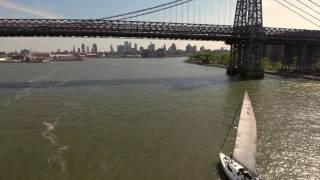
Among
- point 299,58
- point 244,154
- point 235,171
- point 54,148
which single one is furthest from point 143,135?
point 299,58

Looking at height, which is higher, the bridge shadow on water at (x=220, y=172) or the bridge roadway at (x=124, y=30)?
the bridge roadway at (x=124, y=30)

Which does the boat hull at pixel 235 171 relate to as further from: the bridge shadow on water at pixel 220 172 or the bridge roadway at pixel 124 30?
the bridge roadway at pixel 124 30

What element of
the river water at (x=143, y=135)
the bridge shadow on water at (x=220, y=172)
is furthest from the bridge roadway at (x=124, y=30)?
the bridge shadow on water at (x=220, y=172)

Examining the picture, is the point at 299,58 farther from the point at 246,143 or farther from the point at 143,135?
the point at 246,143

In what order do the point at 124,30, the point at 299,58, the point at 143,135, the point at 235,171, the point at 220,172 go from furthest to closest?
the point at 299,58 < the point at 124,30 < the point at 143,135 < the point at 220,172 < the point at 235,171

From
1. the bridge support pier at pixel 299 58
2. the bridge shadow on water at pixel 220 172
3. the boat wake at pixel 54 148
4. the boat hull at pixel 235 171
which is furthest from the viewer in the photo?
the bridge support pier at pixel 299 58

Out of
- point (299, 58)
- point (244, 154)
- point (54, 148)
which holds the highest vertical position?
point (299, 58)
